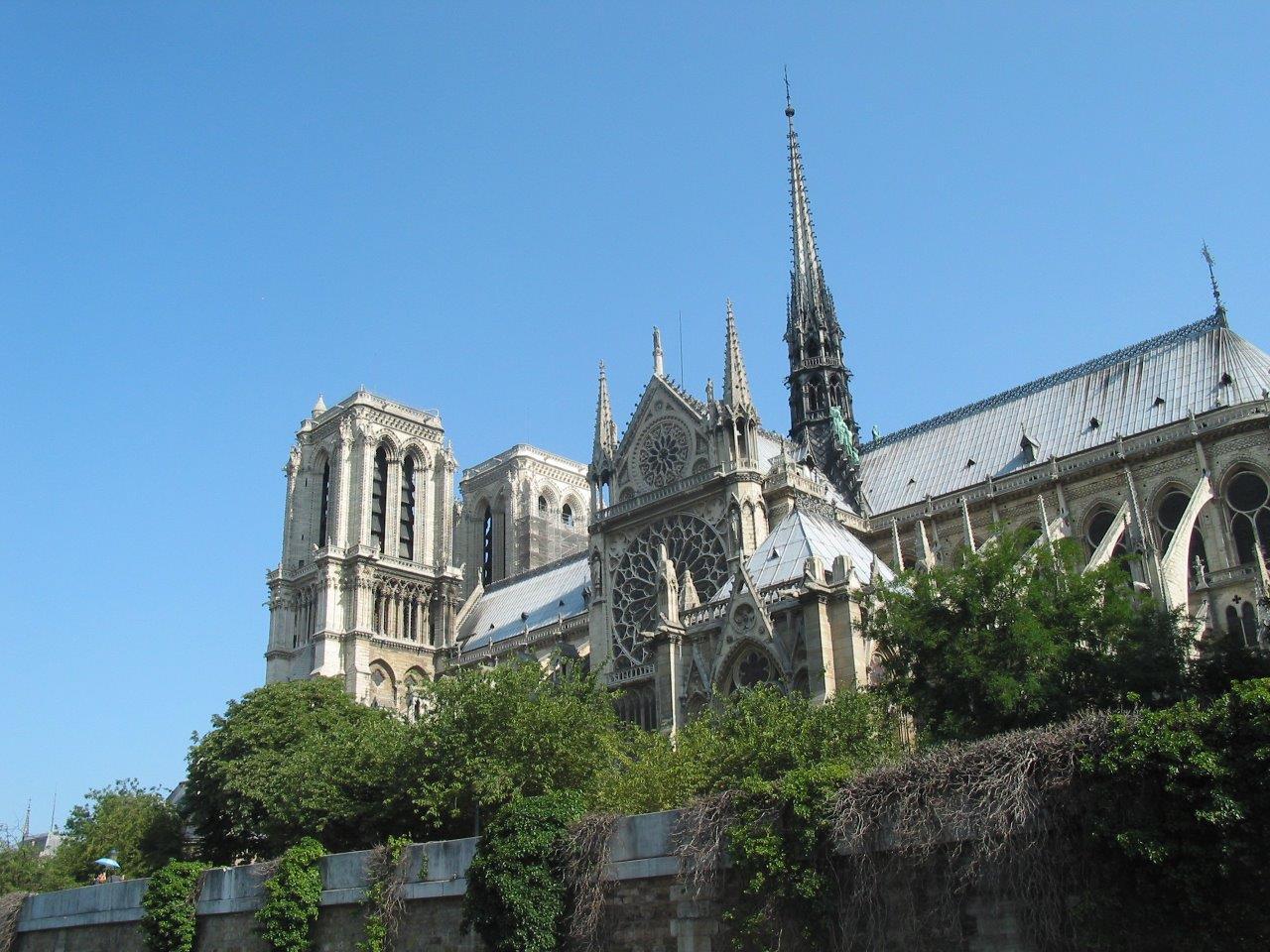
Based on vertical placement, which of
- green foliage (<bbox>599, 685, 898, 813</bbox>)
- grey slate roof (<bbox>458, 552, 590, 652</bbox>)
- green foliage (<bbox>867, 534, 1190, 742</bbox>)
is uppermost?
grey slate roof (<bbox>458, 552, 590, 652</bbox>)

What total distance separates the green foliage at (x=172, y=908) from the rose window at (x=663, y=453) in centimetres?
2715

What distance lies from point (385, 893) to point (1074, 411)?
3670 centimetres

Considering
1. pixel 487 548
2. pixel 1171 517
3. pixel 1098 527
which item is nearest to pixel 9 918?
pixel 1098 527

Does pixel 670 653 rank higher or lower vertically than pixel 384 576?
lower

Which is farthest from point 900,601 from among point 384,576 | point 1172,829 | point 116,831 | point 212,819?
point 384,576

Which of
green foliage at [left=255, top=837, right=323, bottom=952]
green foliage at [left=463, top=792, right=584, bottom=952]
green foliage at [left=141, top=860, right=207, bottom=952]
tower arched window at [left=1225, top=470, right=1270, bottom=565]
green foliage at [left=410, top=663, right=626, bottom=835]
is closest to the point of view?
green foliage at [left=463, top=792, right=584, bottom=952]

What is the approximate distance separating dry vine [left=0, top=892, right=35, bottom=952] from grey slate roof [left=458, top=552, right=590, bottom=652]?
103 feet

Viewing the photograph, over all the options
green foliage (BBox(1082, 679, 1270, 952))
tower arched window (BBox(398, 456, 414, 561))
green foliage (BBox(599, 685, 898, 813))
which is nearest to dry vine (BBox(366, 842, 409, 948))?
green foliage (BBox(599, 685, 898, 813))

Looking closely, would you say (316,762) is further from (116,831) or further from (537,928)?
(116,831)

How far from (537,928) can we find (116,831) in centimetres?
3868

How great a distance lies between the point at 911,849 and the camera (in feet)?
56.6

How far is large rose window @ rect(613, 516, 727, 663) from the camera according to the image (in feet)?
159

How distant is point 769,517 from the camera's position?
161ft

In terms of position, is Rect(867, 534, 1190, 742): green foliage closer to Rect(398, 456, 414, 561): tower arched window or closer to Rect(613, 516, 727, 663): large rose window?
Rect(613, 516, 727, 663): large rose window
